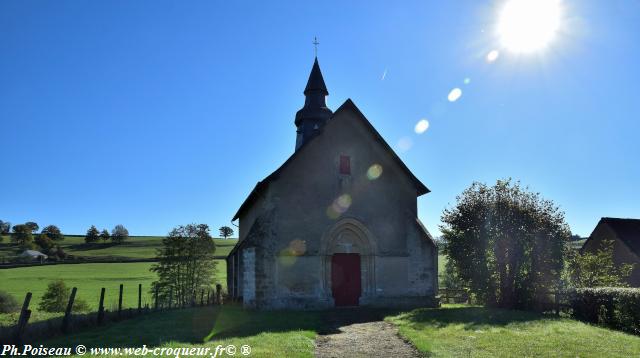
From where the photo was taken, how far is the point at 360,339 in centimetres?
1194

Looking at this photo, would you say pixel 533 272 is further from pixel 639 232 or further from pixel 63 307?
pixel 63 307

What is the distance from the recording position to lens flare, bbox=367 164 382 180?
20891mm

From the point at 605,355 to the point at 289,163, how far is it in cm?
1349

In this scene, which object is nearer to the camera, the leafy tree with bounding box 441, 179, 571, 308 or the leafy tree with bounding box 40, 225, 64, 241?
the leafy tree with bounding box 441, 179, 571, 308

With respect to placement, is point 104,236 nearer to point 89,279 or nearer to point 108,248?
point 108,248

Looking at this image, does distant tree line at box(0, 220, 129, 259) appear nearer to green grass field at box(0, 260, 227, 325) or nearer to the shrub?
green grass field at box(0, 260, 227, 325)

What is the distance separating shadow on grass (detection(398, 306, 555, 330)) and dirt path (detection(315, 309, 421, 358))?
1.19m

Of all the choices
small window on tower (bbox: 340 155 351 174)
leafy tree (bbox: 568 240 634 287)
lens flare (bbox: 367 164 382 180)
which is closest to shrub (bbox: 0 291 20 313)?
small window on tower (bbox: 340 155 351 174)

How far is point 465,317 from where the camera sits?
610 inches

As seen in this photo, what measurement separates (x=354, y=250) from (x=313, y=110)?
11.4 m

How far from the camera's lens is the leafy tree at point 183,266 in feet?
141

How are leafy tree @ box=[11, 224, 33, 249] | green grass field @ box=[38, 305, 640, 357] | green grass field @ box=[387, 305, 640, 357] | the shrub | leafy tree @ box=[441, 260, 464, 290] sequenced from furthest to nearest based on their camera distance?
leafy tree @ box=[11, 224, 33, 249], the shrub, leafy tree @ box=[441, 260, 464, 290], green grass field @ box=[38, 305, 640, 357], green grass field @ box=[387, 305, 640, 357]

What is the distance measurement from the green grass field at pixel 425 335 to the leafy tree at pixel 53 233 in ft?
333

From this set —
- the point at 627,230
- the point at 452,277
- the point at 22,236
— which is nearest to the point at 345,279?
the point at 452,277
